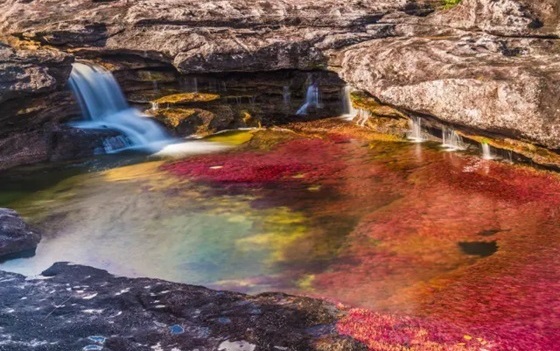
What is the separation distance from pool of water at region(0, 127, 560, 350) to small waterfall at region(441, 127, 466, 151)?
0.51m

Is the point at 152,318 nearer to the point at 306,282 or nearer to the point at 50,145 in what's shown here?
the point at 306,282

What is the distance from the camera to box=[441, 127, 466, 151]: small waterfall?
64.4ft

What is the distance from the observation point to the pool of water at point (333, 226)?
35.9 feet

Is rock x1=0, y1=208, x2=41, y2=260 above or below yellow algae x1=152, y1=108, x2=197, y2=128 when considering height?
below

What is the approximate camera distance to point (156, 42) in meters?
24.3

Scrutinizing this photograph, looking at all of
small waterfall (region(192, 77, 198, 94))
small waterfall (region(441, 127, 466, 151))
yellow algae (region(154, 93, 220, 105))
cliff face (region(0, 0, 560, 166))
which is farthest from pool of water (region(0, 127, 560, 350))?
small waterfall (region(192, 77, 198, 94))

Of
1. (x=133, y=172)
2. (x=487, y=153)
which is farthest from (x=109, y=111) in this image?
(x=487, y=153)

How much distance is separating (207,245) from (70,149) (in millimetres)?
9936

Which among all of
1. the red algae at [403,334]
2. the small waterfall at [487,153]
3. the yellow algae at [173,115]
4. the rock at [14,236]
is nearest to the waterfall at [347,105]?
the yellow algae at [173,115]

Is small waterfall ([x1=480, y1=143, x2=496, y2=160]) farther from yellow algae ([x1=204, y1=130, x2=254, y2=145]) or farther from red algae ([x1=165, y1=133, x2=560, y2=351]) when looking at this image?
yellow algae ([x1=204, y1=130, x2=254, y2=145])

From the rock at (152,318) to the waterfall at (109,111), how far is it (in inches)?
467

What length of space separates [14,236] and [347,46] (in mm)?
14929

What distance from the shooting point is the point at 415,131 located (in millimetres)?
21188

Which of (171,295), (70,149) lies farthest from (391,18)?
(171,295)
